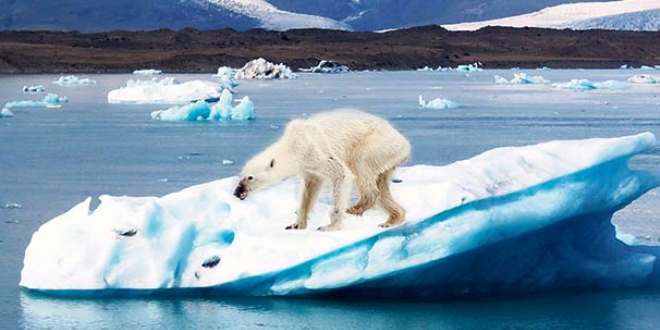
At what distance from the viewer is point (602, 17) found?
260ft

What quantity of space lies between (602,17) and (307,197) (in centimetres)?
7514

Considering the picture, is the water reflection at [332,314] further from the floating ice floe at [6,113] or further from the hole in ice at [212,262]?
the floating ice floe at [6,113]

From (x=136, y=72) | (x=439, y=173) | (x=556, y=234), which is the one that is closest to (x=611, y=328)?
(x=556, y=234)

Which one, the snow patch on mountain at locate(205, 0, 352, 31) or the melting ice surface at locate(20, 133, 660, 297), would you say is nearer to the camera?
the melting ice surface at locate(20, 133, 660, 297)

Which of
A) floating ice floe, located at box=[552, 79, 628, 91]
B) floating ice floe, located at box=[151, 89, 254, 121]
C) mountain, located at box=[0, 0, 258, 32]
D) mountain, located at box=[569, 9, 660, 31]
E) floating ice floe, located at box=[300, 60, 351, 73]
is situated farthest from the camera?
mountain, located at box=[0, 0, 258, 32]

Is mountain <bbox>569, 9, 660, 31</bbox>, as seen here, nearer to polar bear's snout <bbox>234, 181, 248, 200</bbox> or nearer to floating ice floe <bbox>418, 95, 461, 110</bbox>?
floating ice floe <bbox>418, 95, 461, 110</bbox>

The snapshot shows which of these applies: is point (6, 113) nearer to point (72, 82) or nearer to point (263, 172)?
point (72, 82)

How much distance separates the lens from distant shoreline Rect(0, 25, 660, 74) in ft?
187

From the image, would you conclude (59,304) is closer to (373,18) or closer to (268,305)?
(268,305)

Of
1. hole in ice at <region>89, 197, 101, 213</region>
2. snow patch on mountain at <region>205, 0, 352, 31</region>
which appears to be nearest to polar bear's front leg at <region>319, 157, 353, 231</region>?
hole in ice at <region>89, 197, 101, 213</region>

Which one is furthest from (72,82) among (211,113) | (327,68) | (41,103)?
(327,68)

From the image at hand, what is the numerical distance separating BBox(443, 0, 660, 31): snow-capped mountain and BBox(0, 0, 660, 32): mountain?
12119 mm

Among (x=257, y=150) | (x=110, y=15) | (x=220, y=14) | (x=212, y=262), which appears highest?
(x=212, y=262)

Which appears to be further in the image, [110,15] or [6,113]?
[110,15]
